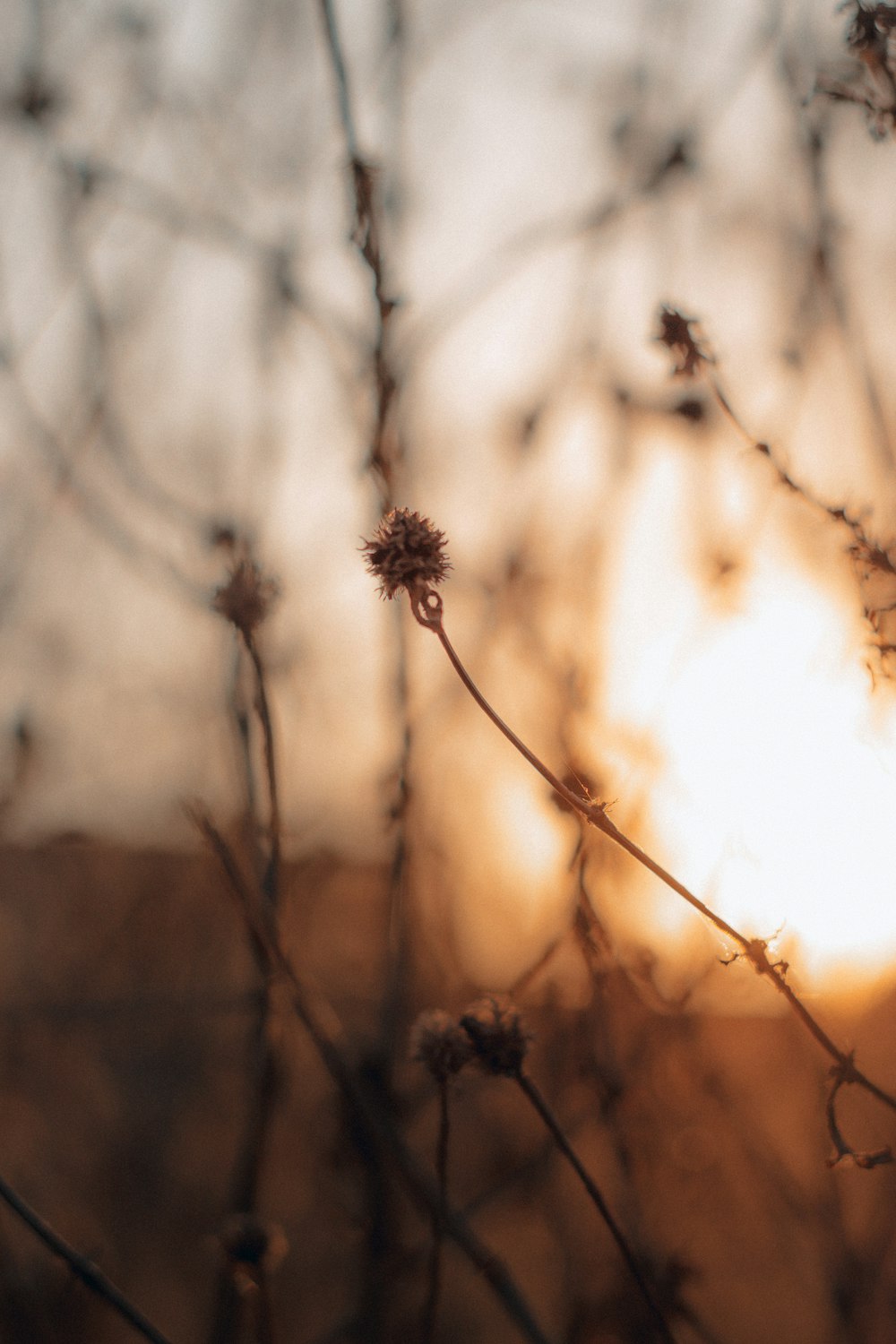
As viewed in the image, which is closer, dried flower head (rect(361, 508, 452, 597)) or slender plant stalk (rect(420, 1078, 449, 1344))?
slender plant stalk (rect(420, 1078, 449, 1344))

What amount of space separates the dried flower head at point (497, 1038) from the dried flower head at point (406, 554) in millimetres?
629

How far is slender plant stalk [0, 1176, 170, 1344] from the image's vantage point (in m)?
1.09

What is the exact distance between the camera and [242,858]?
Answer: 254 cm

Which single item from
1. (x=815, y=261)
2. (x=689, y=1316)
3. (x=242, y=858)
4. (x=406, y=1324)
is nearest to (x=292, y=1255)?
(x=406, y=1324)

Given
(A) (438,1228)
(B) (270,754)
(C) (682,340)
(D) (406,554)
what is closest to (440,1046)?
(A) (438,1228)

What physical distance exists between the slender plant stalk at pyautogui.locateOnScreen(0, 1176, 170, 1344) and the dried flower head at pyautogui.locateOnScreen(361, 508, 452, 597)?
2.86ft

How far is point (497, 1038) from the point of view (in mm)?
1390

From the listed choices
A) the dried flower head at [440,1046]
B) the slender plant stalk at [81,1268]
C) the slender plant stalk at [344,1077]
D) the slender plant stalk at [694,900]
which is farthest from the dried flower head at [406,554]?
the slender plant stalk at [81,1268]

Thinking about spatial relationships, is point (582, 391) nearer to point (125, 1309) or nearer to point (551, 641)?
point (551, 641)

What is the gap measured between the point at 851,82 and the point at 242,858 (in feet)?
6.97

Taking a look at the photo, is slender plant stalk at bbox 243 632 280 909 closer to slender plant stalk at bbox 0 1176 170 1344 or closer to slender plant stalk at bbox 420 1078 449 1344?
slender plant stalk at bbox 420 1078 449 1344

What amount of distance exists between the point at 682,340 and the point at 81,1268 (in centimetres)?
164

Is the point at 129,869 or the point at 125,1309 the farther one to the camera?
the point at 129,869

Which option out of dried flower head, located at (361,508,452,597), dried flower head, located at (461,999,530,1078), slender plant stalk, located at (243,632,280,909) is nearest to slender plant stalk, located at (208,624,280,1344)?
slender plant stalk, located at (243,632,280,909)
